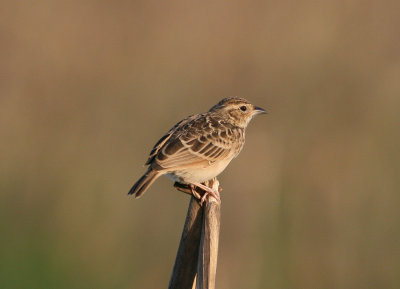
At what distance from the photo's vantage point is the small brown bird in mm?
5727

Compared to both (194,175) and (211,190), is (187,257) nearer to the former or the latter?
(211,190)

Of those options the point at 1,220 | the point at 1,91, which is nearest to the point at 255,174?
the point at 1,220

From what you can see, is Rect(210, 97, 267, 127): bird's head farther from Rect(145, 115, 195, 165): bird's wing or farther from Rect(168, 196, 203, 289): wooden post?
Rect(168, 196, 203, 289): wooden post

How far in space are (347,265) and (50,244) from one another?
127 inches

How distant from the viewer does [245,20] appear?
9.71 metres

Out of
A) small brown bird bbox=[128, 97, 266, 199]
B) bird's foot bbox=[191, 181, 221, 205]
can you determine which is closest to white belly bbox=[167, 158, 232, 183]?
small brown bird bbox=[128, 97, 266, 199]

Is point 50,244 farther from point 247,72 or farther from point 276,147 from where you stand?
point 247,72

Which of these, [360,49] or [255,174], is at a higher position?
[360,49]

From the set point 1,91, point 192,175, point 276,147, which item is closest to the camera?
point 192,175

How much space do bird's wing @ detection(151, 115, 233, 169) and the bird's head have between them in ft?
1.12

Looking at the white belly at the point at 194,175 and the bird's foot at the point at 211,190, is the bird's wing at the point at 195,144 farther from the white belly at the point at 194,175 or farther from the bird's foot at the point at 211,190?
the bird's foot at the point at 211,190

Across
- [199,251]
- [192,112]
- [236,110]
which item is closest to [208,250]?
[199,251]

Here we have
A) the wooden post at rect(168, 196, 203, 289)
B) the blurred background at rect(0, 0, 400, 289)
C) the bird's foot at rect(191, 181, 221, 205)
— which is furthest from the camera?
the blurred background at rect(0, 0, 400, 289)

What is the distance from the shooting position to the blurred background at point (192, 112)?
714cm
